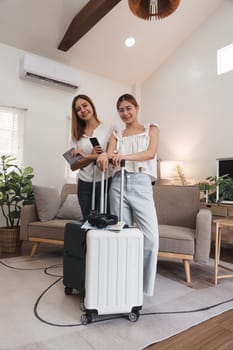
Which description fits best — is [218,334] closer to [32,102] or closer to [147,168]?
[147,168]

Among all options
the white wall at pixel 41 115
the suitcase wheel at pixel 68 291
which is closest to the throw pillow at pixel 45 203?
the white wall at pixel 41 115

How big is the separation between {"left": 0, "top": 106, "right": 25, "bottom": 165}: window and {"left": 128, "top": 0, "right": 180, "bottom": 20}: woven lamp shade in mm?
2318

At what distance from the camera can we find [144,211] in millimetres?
1651

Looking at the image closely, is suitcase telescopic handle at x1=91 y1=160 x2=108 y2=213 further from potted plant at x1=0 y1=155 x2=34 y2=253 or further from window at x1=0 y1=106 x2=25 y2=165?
window at x1=0 y1=106 x2=25 y2=165

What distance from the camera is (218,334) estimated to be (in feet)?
4.53

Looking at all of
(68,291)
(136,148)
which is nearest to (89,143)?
(136,148)

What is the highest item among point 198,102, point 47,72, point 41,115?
point 47,72

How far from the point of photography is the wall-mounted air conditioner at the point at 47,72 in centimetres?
363

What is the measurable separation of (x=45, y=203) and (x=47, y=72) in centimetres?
200

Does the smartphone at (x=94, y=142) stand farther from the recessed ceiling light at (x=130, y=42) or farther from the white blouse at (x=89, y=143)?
the recessed ceiling light at (x=130, y=42)

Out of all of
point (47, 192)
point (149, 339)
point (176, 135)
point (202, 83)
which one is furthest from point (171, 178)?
point (149, 339)

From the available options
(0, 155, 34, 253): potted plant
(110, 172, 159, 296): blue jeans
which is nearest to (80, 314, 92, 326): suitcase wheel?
(110, 172, 159, 296): blue jeans

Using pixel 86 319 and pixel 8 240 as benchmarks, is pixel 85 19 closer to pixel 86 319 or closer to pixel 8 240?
pixel 8 240

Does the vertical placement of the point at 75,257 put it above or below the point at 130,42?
below
